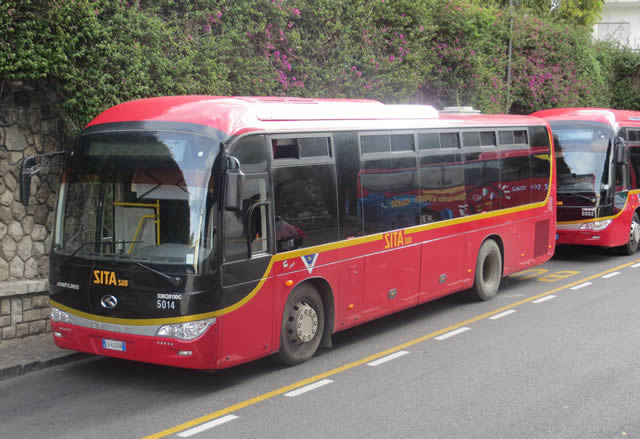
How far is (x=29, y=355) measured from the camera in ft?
28.7

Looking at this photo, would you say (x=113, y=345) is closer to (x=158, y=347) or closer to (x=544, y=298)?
(x=158, y=347)

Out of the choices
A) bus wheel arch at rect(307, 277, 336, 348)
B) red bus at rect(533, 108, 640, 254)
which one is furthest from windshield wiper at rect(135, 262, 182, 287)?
red bus at rect(533, 108, 640, 254)

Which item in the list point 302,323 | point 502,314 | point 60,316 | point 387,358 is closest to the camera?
point 60,316

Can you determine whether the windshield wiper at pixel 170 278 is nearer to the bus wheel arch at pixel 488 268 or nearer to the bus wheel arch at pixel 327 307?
the bus wheel arch at pixel 327 307

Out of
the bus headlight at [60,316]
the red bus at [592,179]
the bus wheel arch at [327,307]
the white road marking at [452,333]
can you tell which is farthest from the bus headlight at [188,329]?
the red bus at [592,179]

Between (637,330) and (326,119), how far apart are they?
16.6ft

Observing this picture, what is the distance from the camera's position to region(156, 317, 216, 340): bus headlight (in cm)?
716

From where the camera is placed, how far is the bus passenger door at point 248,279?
736 cm

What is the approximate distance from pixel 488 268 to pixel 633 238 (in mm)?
6501

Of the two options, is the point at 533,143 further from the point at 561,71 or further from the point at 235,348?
the point at 561,71

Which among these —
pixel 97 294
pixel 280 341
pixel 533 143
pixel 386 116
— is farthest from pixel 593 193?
pixel 97 294

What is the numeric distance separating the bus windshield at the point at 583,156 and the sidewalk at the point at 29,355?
11.1 metres

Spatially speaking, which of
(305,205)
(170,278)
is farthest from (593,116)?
(170,278)

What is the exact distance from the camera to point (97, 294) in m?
7.52
